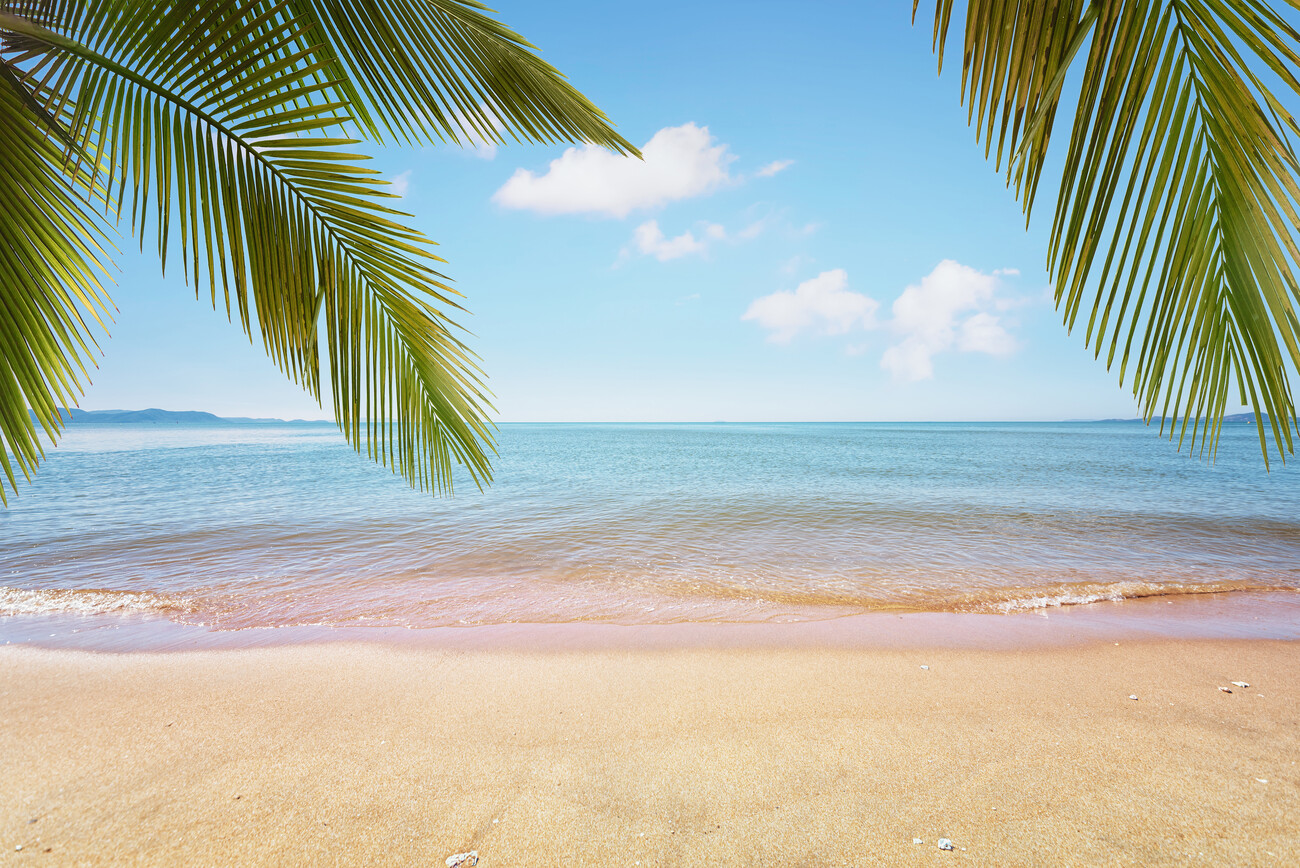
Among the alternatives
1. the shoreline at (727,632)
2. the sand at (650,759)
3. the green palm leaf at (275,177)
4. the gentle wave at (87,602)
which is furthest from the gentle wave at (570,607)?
the green palm leaf at (275,177)

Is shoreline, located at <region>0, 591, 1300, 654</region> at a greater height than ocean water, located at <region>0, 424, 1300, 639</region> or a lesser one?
greater

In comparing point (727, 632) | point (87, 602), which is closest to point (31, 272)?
point (727, 632)

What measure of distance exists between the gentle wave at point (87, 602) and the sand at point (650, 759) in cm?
171

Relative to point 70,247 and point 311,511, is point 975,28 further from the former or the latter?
point 311,511

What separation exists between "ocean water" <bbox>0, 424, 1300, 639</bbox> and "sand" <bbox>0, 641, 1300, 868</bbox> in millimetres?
1692

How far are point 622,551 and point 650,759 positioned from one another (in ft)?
22.2

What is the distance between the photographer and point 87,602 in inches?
281

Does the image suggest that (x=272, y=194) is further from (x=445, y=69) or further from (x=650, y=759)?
(x=650, y=759)

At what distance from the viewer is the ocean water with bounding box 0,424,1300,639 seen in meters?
7.14

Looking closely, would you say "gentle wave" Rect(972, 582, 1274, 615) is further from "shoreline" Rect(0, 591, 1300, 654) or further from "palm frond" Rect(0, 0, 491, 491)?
"palm frond" Rect(0, 0, 491, 491)

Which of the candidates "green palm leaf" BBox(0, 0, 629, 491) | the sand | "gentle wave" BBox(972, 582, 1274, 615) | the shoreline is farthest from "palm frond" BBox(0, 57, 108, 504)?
"gentle wave" BBox(972, 582, 1274, 615)

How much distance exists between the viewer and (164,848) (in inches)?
111

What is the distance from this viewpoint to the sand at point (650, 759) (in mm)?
2854

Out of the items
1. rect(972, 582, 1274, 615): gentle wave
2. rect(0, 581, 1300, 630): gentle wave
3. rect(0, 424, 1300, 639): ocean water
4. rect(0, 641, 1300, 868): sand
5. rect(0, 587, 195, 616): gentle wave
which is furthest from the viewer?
rect(0, 424, 1300, 639): ocean water
